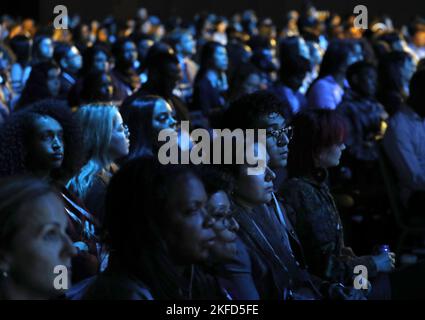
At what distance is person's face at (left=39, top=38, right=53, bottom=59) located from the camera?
11.6 metres

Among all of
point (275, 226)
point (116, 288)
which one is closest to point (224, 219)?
point (116, 288)

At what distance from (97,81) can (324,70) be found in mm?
2549

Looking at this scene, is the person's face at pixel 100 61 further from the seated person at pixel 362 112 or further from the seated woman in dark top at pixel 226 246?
Answer: the seated woman in dark top at pixel 226 246

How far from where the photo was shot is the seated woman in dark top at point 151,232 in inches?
124

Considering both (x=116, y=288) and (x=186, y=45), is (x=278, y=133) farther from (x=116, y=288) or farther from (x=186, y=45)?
(x=186, y=45)

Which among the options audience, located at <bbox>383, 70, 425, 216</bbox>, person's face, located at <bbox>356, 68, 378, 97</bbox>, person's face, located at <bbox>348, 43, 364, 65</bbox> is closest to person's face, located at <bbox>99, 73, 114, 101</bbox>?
audience, located at <bbox>383, 70, 425, 216</bbox>

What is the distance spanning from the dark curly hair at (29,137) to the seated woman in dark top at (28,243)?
1.78 m

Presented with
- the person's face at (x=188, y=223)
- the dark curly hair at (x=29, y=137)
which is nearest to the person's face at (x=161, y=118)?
the dark curly hair at (x=29, y=137)

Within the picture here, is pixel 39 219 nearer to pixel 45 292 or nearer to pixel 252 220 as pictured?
pixel 45 292

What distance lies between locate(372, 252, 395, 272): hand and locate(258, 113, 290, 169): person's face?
58cm

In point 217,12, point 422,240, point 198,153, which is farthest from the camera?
point 217,12

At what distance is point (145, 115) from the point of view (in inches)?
235
